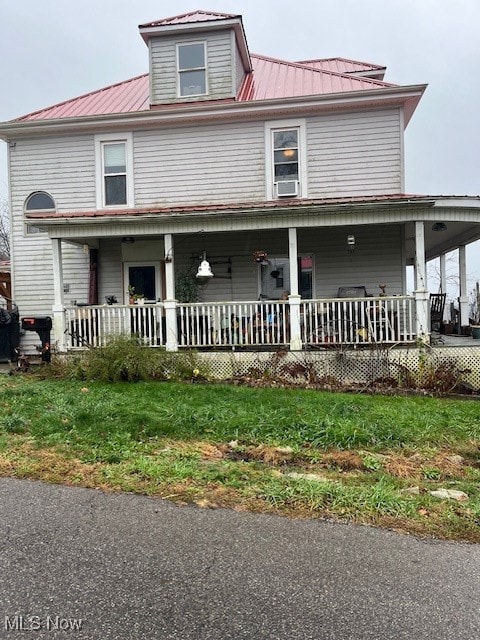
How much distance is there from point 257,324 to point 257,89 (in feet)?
22.9

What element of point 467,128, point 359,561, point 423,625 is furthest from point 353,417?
point 467,128

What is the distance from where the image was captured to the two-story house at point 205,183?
11.1 meters

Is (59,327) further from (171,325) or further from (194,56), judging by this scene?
(194,56)

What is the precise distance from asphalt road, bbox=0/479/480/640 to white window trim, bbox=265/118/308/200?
948 cm

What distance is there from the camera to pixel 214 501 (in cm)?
370

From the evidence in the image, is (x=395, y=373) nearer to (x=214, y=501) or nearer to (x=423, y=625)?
(x=214, y=501)

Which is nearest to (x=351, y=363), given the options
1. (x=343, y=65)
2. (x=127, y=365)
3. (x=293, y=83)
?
(x=127, y=365)

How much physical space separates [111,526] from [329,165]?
1029cm

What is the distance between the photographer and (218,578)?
8.84 feet

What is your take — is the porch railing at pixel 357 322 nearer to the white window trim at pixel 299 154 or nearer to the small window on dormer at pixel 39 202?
the white window trim at pixel 299 154

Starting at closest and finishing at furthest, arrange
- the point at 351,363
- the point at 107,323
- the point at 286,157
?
the point at 351,363
the point at 107,323
the point at 286,157

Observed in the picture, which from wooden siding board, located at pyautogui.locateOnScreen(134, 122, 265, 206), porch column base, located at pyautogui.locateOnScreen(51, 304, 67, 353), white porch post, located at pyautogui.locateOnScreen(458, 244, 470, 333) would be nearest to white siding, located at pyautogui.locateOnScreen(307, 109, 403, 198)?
wooden siding board, located at pyautogui.locateOnScreen(134, 122, 265, 206)

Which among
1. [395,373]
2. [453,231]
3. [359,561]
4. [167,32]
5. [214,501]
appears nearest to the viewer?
[359,561]

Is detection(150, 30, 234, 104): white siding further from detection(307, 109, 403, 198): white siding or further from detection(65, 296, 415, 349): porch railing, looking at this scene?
detection(65, 296, 415, 349): porch railing
